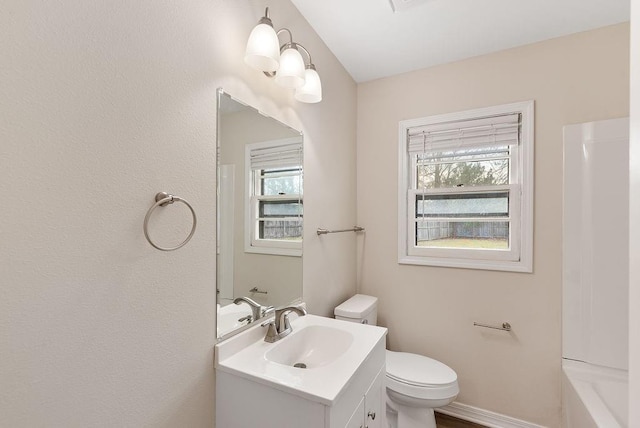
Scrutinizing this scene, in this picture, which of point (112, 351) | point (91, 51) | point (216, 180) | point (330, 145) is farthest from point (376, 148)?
point (112, 351)

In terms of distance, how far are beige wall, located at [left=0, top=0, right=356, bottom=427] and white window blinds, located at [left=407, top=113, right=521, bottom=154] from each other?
1411 millimetres

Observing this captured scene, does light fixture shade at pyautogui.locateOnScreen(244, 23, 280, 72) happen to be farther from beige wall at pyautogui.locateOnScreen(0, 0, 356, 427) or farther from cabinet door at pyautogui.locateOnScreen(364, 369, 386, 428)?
cabinet door at pyautogui.locateOnScreen(364, 369, 386, 428)

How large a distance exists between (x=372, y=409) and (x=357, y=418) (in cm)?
19

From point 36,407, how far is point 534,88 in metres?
2.57

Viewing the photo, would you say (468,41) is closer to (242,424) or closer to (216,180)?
(216,180)

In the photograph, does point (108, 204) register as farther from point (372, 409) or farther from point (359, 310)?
point (359, 310)

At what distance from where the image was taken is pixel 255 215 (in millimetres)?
1316

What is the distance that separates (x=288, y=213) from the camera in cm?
151

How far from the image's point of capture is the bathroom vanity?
90 cm

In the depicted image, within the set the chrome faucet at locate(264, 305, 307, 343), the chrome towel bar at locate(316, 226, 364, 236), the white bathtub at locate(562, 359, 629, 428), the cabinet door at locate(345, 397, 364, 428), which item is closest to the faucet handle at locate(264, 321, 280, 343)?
the chrome faucet at locate(264, 305, 307, 343)

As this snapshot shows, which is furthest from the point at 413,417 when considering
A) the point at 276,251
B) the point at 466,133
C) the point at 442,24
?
the point at 442,24

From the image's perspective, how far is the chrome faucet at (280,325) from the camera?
124 centimetres

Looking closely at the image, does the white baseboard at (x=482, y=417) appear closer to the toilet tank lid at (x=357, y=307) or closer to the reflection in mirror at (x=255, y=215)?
the toilet tank lid at (x=357, y=307)

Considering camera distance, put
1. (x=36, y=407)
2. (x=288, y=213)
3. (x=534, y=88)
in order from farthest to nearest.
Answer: (x=534, y=88), (x=288, y=213), (x=36, y=407)
